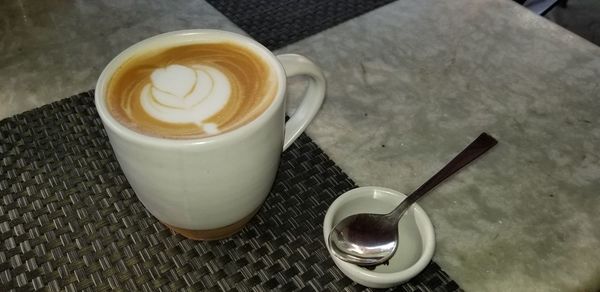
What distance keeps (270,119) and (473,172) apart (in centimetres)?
31

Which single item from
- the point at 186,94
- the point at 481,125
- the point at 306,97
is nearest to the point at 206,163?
the point at 186,94

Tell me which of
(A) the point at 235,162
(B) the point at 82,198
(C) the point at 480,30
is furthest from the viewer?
(C) the point at 480,30

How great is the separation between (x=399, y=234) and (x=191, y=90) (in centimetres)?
26

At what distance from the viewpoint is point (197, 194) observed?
49cm

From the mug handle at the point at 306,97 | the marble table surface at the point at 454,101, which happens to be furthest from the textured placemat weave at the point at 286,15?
the mug handle at the point at 306,97

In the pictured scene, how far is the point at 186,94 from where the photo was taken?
517 mm

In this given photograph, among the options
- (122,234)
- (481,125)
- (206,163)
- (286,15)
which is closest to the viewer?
(206,163)

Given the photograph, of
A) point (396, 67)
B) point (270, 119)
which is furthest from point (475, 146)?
point (270, 119)

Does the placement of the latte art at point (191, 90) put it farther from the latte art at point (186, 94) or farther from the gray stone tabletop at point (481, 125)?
the gray stone tabletop at point (481, 125)

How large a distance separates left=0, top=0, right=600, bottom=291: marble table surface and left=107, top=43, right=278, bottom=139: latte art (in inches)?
7.5

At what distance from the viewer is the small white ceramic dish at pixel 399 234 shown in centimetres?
52

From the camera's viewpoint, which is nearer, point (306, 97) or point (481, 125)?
point (306, 97)

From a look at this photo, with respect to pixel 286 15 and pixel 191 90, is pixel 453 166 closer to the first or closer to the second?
pixel 191 90

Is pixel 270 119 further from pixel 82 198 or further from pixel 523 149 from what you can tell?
pixel 523 149
